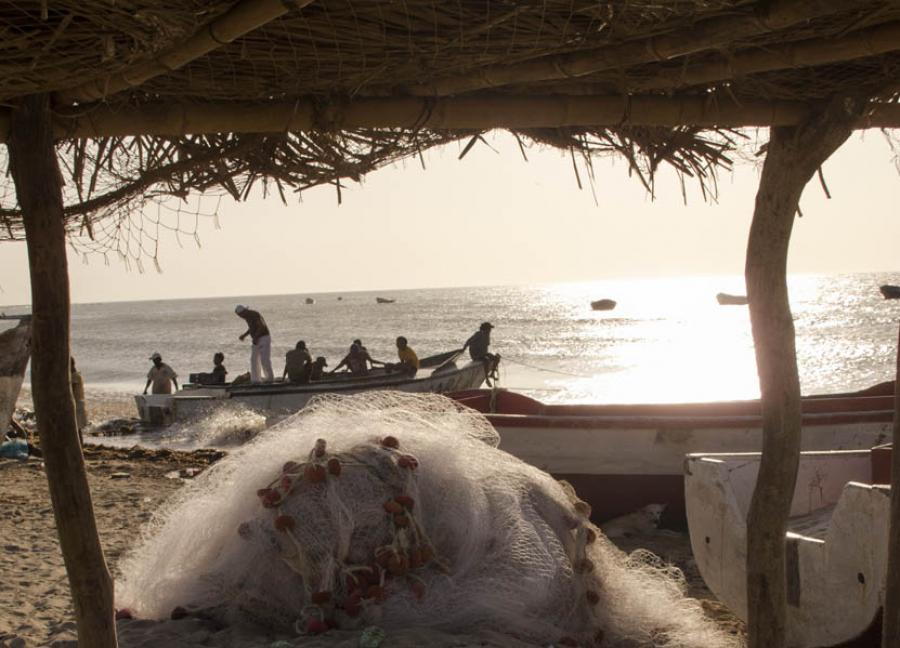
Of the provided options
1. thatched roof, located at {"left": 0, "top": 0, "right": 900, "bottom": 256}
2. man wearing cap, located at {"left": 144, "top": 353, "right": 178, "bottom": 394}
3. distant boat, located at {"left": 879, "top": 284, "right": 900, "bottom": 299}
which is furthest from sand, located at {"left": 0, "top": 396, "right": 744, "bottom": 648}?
distant boat, located at {"left": 879, "top": 284, "right": 900, "bottom": 299}

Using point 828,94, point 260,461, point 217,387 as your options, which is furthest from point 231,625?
point 217,387

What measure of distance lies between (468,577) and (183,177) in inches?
94.0

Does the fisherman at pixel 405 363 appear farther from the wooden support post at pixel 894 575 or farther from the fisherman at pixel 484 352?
the wooden support post at pixel 894 575

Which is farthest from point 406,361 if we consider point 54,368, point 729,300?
point 729,300

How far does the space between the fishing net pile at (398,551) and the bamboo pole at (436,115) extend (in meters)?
2.13

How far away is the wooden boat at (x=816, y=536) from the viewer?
4.84 metres

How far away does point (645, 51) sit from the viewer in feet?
9.60

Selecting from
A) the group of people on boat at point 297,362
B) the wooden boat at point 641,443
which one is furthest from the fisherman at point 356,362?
the wooden boat at point 641,443

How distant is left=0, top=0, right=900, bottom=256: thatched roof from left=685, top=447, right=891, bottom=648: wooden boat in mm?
2201

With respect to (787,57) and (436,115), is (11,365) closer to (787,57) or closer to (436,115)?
(436,115)

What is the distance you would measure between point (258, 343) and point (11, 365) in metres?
7.20

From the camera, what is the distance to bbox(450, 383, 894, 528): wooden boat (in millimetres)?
8508

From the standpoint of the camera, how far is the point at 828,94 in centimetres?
351

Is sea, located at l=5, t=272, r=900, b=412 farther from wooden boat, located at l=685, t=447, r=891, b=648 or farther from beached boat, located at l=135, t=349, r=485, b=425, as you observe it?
wooden boat, located at l=685, t=447, r=891, b=648
